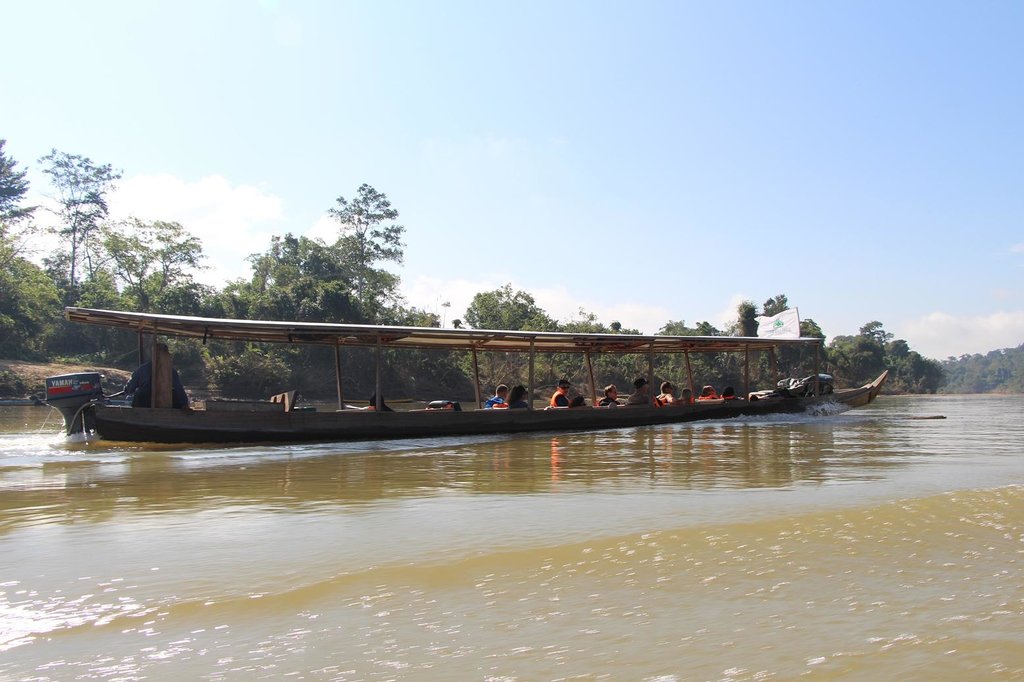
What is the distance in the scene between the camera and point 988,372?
106250mm

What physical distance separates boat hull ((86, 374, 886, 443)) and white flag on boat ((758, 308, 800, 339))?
5.77m

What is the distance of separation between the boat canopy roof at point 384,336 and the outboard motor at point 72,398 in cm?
89

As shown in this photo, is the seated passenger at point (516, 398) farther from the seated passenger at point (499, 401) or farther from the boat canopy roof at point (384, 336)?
the boat canopy roof at point (384, 336)

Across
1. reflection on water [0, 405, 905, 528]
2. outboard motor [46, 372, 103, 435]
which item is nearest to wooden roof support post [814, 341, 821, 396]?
reflection on water [0, 405, 905, 528]

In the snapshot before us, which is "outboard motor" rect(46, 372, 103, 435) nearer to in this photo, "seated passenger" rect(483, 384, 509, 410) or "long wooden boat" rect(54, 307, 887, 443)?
"long wooden boat" rect(54, 307, 887, 443)

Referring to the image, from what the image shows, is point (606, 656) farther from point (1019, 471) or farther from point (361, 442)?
point (361, 442)

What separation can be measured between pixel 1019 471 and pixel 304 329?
30.6 feet

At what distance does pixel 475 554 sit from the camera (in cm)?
400

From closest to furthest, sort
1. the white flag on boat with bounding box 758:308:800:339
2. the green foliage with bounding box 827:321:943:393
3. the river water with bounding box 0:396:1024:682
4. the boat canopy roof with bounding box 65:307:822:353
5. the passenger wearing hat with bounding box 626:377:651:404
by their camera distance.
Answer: the river water with bounding box 0:396:1024:682
the boat canopy roof with bounding box 65:307:822:353
the passenger wearing hat with bounding box 626:377:651:404
the white flag on boat with bounding box 758:308:800:339
the green foliage with bounding box 827:321:943:393

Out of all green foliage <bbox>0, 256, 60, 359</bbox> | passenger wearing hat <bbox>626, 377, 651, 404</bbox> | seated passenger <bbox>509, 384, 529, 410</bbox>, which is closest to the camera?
seated passenger <bbox>509, 384, 529, 410</bbox>

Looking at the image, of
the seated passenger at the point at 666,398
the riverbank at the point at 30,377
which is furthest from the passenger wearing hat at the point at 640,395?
the riverbank at the point at 30,377

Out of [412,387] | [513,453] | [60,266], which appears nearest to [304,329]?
[513,453]

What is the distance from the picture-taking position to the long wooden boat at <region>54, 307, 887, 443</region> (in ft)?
34.5

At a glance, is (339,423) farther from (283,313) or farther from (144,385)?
(283,313)
